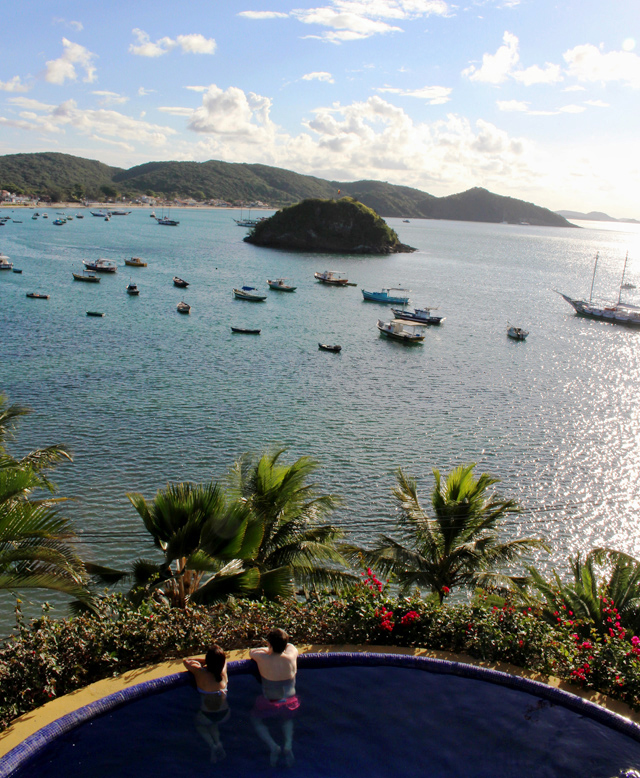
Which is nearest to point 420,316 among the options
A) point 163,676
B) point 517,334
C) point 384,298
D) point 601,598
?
point 517,334

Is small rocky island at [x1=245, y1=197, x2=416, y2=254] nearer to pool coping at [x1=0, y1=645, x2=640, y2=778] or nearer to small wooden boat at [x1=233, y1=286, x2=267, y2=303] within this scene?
small wooden boat at [x1=233, y1=286, x2=267, y2=303]

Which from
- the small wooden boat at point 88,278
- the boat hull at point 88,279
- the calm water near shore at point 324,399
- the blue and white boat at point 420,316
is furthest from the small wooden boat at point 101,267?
the blue and white boat at point 420,316

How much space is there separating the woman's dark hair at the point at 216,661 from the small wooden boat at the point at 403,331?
52862 millimetres

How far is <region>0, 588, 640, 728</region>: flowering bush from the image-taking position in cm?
835

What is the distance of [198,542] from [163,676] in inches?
96.8

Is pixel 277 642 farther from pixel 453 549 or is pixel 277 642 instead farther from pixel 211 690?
pixel 453 549

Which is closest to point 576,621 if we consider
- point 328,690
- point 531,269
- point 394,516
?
point 328,690

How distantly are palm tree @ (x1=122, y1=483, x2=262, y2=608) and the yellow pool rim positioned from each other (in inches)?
67.3

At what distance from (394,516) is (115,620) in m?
15.7

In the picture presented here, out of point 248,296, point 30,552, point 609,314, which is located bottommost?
point 248,296

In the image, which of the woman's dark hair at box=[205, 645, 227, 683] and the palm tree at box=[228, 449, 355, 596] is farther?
the palm tree at box=[228, 449, 355, 596]

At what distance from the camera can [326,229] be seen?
15000cm

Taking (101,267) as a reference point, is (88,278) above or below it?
below

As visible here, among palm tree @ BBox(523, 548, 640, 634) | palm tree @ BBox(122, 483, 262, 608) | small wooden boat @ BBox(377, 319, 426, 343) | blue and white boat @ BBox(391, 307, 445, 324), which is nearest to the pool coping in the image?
palm tree @ BBox(122, 483, 262, 608)
